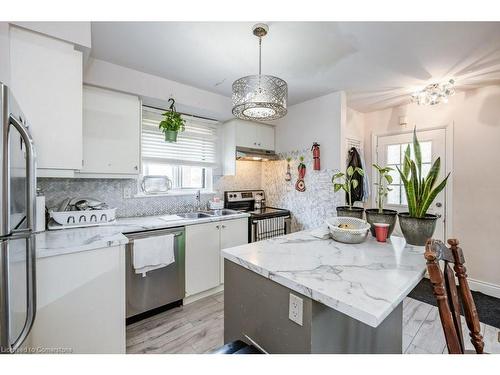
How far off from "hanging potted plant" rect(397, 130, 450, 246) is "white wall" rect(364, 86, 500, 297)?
2.01 metres

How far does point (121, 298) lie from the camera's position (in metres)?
1.59

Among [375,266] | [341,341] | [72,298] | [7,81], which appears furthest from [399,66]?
[72,298]

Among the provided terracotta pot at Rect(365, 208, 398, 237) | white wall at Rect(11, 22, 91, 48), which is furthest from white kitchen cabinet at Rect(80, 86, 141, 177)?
terracotta pot at Rect(365, 208, 398, 237)

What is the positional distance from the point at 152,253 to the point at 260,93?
5.31 feet

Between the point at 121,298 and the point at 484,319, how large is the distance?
10.4ft

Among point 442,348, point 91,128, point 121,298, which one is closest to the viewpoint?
point 121,298

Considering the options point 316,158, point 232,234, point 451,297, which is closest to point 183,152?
point 232,234

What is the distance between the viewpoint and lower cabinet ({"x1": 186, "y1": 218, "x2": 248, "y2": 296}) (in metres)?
2.36

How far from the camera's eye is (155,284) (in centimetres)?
214

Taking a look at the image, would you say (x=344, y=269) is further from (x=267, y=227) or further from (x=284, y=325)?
(x=267, y=227)

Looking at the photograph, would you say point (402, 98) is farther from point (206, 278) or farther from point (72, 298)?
point (72, 298)

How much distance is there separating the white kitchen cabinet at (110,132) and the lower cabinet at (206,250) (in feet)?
2.97

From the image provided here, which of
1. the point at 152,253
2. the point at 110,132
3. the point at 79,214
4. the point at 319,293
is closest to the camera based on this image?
the point at 319,293

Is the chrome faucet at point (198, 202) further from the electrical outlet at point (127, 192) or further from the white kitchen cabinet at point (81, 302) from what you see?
the white kitchen cabinet at point (81, 302)
